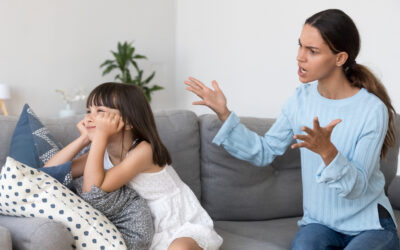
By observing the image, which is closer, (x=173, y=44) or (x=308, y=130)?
(x=308, y=130)

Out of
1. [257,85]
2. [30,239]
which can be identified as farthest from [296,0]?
[30,239]

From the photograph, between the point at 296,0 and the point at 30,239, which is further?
the point at 296,0

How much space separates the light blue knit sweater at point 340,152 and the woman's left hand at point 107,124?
427mm

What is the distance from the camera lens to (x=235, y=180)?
6.52 feet

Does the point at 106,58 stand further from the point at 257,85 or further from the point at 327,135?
the point at 327,135

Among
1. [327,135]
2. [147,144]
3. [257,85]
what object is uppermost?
[327,135]

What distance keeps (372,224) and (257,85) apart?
2.85 m

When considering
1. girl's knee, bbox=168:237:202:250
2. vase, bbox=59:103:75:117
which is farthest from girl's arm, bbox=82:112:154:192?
vase, bbox=59:103:75:117

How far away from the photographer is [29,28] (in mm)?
4668

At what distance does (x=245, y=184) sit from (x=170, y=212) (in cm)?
49

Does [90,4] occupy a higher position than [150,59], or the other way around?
[90,4]

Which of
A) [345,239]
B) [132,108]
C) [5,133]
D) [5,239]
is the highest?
[132,108]

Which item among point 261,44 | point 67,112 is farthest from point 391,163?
point 67,112

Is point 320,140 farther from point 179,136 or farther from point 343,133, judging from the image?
point 179,136
